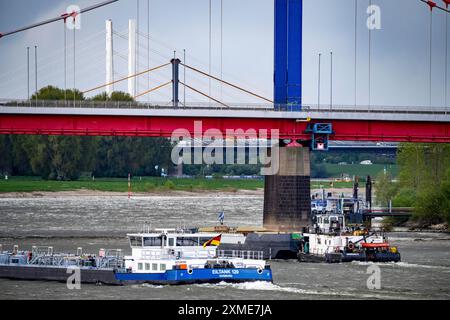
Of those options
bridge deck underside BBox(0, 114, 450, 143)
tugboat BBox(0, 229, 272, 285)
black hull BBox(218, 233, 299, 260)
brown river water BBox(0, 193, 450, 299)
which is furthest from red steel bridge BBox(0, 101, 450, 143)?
A: tugboat BBox(0, 229, 272, 285)

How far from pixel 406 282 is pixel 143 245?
673 inches

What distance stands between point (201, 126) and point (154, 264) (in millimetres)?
37732

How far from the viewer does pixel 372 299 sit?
3457 inches

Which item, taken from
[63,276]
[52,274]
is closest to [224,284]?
[63,276]

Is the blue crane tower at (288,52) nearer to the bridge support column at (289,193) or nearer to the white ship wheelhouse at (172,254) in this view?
the bridge support column at (289,193)

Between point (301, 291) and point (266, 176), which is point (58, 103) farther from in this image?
point (301, 291)

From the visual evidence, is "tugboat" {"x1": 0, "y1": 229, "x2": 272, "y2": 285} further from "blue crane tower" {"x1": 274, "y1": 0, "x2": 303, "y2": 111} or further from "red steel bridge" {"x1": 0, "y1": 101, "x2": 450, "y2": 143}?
"blue crane tower" {"x1": 274, "y1": 0, "x2": 303, "y2": 111}

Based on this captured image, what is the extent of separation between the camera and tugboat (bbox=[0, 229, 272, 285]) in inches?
3701

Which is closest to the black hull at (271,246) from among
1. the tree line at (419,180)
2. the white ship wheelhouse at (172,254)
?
the white ship wheelhouse at (172,254)

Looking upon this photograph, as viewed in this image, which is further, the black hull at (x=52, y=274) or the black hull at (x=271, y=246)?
the black hull at (x=271, y=246)

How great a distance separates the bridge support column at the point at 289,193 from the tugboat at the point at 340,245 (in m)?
14.8

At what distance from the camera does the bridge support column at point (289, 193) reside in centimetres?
13275

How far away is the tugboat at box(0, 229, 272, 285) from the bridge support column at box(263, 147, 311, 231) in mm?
34716
